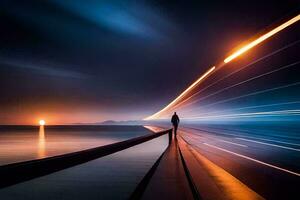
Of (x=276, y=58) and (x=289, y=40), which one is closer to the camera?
(x=289, y=40)

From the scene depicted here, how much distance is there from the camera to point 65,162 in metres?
4.92

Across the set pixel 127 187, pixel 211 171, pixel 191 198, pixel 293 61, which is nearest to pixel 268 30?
pixel 211 171

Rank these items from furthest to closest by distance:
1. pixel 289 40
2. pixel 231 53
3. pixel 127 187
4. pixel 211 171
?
pixel 289 40 < pixel 231 53 < pixel 211 171 < pixel 127 187

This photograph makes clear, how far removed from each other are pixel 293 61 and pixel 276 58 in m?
3.34

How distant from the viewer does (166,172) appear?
1337 cm

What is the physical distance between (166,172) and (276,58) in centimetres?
3042

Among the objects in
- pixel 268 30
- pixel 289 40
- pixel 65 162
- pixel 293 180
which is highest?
pixel 289 40

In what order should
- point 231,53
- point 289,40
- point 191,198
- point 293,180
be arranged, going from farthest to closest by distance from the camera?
point 289,40
point 231,53
point 293,180
point 191,198

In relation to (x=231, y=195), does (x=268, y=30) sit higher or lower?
higher

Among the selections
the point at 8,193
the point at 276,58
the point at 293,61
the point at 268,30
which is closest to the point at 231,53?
the point at 268,30

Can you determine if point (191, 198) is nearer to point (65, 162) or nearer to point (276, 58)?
point (65, 162)

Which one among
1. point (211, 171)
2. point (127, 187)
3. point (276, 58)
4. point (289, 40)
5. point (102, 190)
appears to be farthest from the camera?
point (276, 58)

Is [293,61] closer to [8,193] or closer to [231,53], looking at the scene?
[231,53]

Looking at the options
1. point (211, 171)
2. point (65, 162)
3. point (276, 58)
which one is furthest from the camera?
point (276, 58)
